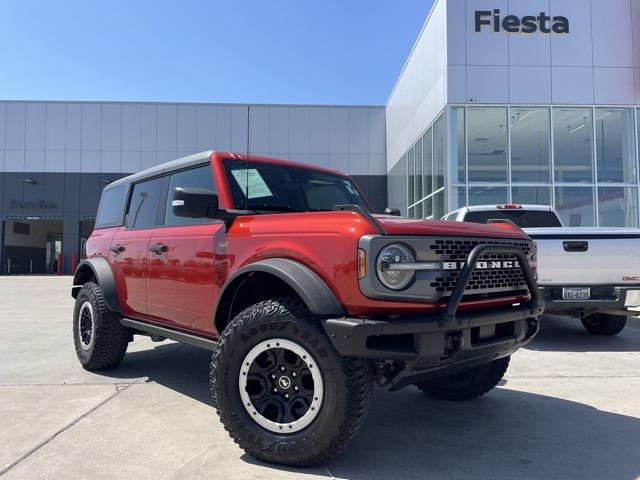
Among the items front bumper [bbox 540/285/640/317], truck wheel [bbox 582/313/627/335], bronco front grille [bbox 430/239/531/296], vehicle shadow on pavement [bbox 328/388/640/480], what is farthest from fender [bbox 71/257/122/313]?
truck wheel [bbox 582/313/627/335]

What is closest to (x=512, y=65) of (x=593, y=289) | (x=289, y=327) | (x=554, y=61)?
(x=554, y=61)

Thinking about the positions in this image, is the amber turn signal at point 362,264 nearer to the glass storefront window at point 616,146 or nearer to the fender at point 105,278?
the fender at point 105,278

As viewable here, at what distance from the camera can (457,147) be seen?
15.2m

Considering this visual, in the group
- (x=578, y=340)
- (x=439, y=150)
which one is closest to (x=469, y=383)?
(x=578, y=340)

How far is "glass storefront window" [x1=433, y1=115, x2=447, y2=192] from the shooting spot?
15.7 metres

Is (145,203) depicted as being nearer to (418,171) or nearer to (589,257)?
(589,257)

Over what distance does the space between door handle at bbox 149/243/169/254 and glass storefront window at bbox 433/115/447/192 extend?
Answer: 12750mm

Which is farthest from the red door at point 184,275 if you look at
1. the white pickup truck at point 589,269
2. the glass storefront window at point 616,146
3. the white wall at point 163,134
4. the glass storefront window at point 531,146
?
the white wall at point 163,134

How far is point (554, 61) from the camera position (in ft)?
48.8

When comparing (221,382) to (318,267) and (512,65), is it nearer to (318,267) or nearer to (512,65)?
(318,267)

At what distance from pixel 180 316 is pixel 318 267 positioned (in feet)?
5.31

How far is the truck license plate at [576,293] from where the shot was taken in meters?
5.92

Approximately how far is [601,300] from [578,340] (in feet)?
4.81

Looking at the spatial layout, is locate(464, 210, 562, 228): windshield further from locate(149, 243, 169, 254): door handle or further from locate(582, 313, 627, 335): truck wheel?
locate(149, 243, 169, 254): door handle
